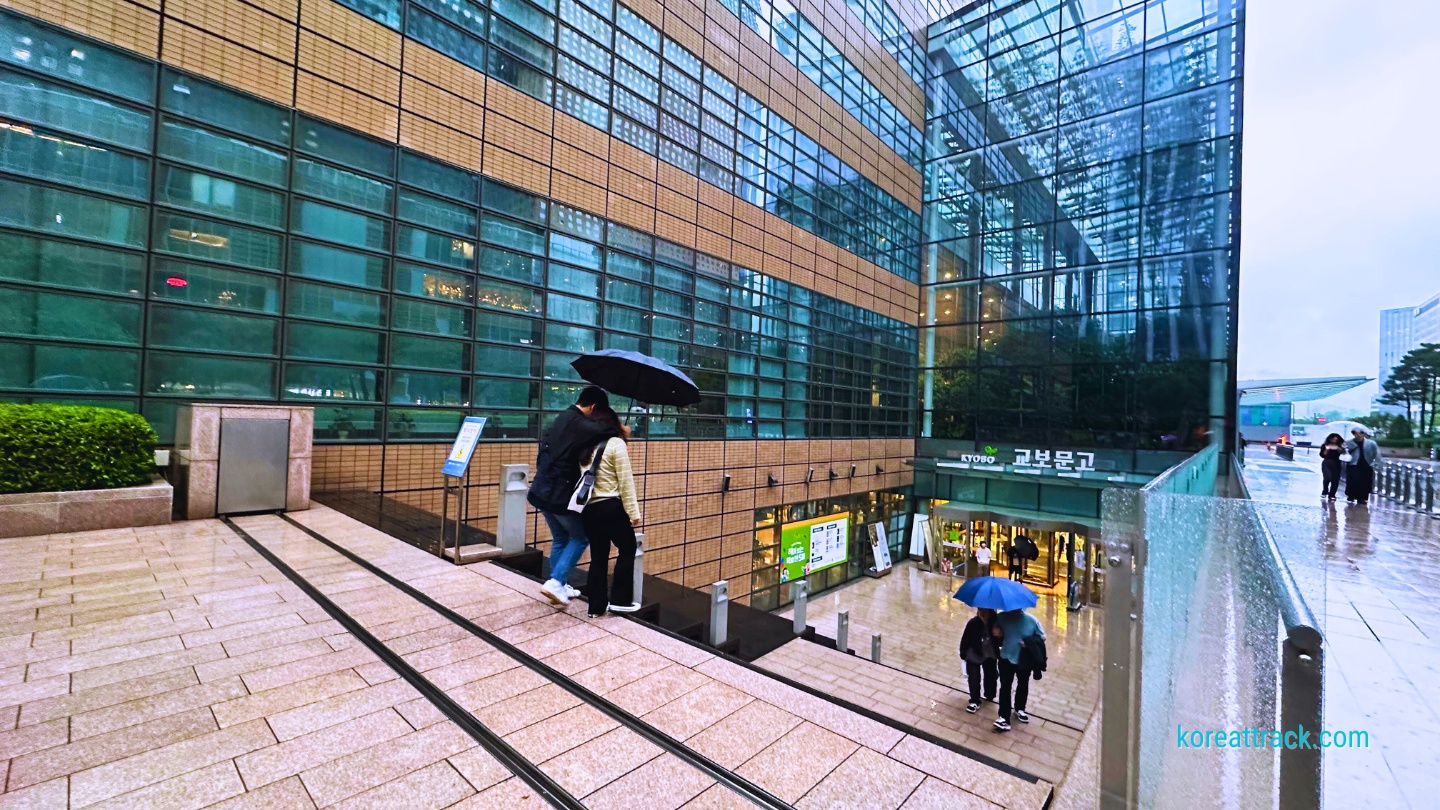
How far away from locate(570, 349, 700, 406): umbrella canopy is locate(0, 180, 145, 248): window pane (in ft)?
22.5

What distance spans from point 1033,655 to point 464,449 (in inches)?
270

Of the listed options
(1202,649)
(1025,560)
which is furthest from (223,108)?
(1025,560)

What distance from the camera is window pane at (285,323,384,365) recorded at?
28.8 feet

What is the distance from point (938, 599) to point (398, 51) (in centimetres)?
1821

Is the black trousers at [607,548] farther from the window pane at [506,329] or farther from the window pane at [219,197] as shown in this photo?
the window pane at [219,197]

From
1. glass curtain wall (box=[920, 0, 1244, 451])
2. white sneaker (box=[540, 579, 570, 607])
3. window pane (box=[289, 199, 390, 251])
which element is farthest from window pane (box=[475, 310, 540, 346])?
glass curtain wall (box=[920, 0, 1244, 451])

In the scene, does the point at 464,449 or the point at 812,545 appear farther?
the point at 812,545

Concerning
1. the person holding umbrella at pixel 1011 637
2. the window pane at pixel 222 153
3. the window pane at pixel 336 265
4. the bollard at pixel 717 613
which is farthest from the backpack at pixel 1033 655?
the window pane at pixel 222 153

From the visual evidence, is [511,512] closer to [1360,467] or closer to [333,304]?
[333,304]

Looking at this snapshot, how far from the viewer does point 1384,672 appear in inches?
143

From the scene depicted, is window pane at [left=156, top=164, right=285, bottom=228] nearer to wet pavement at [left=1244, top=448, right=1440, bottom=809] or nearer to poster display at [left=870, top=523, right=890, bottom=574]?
wet pavement at [left=1244, top=448, right=1440, bottom=809]

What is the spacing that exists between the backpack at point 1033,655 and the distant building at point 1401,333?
19.2 meters

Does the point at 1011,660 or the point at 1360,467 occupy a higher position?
the point at 1360,467

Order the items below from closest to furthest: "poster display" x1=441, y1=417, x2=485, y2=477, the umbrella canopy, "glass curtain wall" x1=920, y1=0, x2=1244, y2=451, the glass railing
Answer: the glass railing → the umbrella canopy → "poster display" x1=441, y1=417, x2=485, y2=477 → "glass curtain wall" x1=920, y1=0, x2=1244, y2=451
